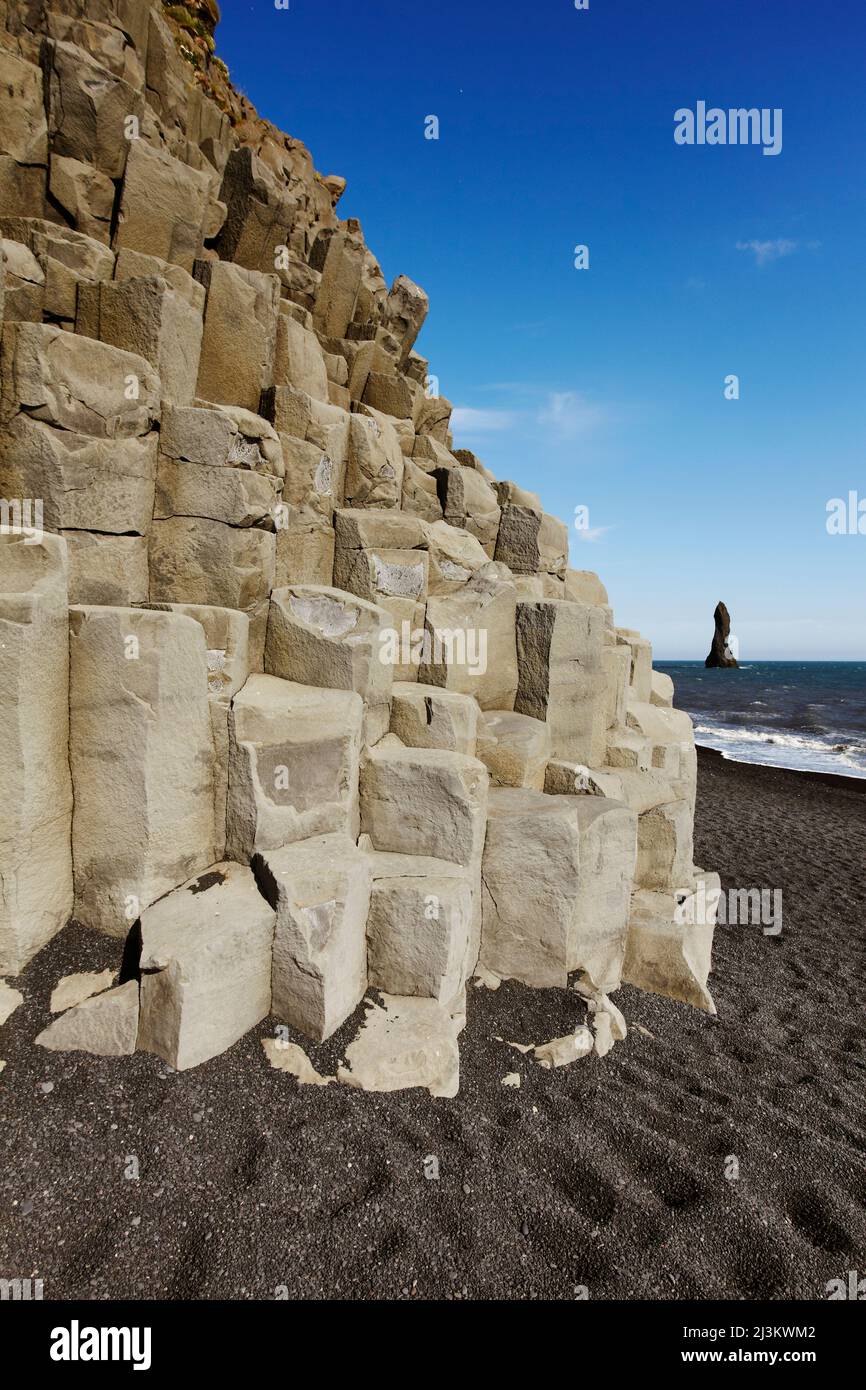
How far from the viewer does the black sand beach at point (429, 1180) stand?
2.40 meters

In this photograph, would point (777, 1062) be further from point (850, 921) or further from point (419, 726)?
point (850, 921)

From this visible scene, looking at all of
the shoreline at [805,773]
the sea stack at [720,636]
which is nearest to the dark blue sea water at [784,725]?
the shoreline at [805,773]

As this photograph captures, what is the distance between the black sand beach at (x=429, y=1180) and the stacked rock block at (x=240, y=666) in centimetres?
33

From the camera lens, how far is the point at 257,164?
→ 6.42m

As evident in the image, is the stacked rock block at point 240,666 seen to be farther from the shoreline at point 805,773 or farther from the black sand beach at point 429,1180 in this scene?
the shoreline at point 805,773

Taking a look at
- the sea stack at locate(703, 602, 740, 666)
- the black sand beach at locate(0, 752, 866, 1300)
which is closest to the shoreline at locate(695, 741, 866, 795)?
the black sand beach at locate(0, 752, 866, 1300)

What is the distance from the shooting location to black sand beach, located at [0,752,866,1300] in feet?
7.89

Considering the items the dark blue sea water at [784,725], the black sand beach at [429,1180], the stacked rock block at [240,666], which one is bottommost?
the dark blue sea water at [784,725]

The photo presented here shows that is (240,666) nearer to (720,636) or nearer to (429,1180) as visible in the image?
(429,1180)

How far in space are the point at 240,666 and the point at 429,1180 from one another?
120 inches

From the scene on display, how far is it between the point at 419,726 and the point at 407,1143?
2556mm

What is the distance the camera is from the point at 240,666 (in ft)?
14.2

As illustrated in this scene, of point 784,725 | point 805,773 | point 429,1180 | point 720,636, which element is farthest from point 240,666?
point 720,636
